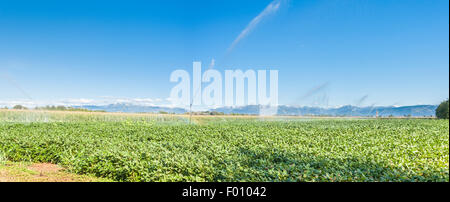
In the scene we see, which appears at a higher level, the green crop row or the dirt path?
the green crop row

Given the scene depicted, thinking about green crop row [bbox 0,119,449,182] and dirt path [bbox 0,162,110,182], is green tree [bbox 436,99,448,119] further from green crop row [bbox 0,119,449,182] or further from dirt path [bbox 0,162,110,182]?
dirt path [bbox 0,162,110,182]

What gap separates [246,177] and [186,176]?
1.09 m

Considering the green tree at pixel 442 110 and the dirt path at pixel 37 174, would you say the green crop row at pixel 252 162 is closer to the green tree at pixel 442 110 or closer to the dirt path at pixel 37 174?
the dirt path at pixel 37 174

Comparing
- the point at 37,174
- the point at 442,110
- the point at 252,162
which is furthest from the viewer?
the point at 442,110

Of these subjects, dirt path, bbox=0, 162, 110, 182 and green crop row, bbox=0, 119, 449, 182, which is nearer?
green crop row, bbox=0, 119, 449, 182

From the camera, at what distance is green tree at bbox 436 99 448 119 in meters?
26.2

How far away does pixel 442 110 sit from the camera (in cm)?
2698

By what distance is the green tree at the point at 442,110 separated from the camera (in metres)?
26.2

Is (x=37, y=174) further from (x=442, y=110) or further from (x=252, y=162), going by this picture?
(x=442, y=110)

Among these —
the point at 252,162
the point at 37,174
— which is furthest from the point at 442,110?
the point at 37,174

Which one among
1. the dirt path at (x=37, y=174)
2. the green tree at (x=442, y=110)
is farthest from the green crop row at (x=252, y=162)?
the green tree at (x=442, y=110)

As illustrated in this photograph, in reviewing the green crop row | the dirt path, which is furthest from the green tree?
the dirt path
